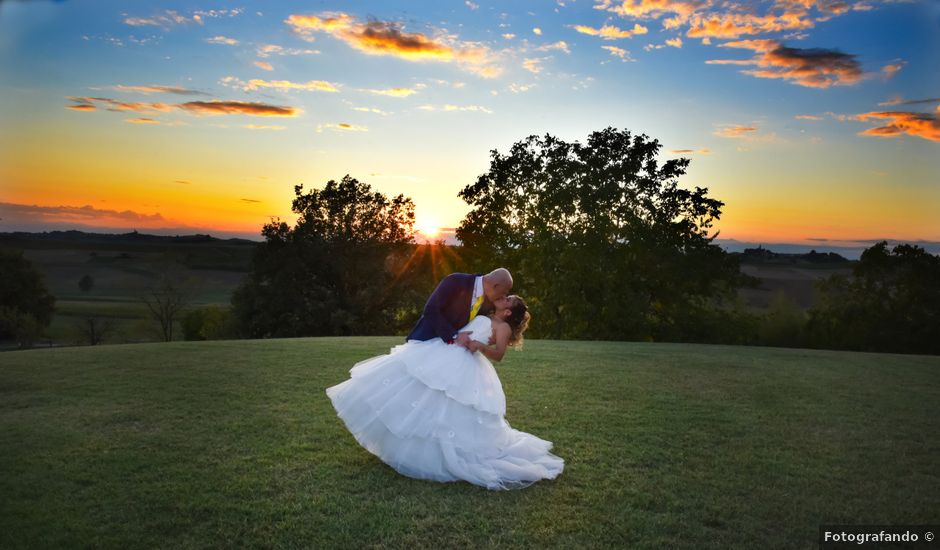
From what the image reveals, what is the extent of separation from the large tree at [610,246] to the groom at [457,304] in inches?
1095

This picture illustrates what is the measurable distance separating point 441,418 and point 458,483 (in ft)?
2.38

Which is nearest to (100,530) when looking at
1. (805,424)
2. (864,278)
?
(805,424)

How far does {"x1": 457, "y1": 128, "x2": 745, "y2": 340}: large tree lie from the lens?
35375 mm

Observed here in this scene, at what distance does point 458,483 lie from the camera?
6.92m

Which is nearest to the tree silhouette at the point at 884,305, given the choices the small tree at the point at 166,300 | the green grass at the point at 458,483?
the green grass at the point at 458,483

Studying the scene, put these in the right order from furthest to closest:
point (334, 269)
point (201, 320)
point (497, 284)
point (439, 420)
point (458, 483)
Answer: point (201, 320), point (334, 269), point (497, 284), point (439, 420), point (458, 483)

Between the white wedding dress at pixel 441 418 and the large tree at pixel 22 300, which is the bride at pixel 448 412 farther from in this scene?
the large tree at pixel 22 300

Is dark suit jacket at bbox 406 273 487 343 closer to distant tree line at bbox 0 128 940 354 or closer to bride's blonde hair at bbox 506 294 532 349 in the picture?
bride's blonde hair at bbox 506 294 532 349

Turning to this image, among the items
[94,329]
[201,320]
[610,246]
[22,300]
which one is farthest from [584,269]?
[22,300]

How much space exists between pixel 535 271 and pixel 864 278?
19882mm

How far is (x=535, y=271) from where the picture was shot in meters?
37.6

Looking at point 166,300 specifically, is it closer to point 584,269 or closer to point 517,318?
point 584,269

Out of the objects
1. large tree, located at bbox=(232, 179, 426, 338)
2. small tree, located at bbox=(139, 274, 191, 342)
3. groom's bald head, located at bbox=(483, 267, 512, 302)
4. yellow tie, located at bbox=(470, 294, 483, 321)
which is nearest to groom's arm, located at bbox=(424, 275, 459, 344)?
yellow tie, located at bbox=(470, 294, 483, 321)

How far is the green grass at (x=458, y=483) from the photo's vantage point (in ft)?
18.8
